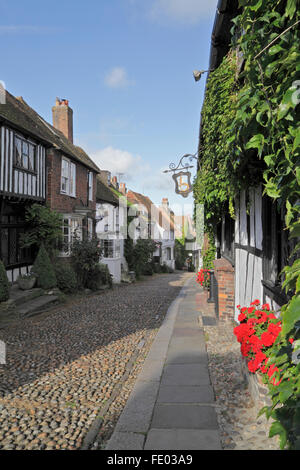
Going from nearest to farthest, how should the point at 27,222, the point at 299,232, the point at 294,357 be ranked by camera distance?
the point at 299,232, the point at 294,357, the point at 27,222

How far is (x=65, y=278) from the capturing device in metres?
12.9

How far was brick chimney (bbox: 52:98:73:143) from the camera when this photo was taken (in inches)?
773

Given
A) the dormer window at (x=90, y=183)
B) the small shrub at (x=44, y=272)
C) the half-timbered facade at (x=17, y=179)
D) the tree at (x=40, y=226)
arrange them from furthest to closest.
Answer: the dormer window at (x=90, y=183) → the tree at (x=40, y=226) → the small shrub at (x=44, y=272) → the half-timbered facade at (x=17, y=179)

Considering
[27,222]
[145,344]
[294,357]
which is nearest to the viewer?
[294,357]

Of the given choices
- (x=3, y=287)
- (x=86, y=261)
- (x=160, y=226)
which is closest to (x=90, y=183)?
(x=86, y=261)

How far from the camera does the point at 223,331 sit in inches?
275

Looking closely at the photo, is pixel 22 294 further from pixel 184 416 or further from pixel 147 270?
pixel 147 270

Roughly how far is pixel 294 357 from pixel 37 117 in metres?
17.1

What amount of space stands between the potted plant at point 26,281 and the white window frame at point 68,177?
184 inches

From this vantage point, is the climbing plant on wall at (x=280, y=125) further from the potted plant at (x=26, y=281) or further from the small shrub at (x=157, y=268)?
the small shrub at (x=157, y=268)

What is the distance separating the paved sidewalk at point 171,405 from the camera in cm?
307

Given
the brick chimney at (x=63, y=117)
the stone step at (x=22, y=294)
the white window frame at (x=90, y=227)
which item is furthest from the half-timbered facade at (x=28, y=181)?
the brick chimney at (x=63, y=117)
